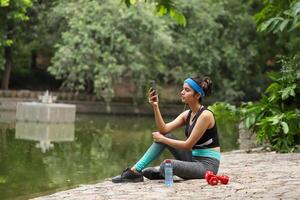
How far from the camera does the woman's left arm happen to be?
23.1 ft

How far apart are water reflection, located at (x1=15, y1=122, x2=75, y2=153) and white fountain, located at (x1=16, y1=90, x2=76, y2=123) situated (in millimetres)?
345

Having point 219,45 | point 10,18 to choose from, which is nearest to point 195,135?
point 10,18

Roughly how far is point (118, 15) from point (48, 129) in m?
11.0

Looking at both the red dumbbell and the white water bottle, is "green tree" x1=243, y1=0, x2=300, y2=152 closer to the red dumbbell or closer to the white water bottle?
the red dumbbell

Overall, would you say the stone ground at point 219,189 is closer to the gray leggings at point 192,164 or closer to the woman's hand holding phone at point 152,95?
the gray leggings at point 192,164

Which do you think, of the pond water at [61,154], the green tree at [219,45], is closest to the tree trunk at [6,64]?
the green tree at [219,45]

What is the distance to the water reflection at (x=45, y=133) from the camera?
16292mm

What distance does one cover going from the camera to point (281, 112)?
11578 millimetres

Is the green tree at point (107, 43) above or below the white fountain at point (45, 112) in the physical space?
above

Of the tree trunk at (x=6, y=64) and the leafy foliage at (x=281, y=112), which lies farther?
the tree trunk at (x=6, y=64)

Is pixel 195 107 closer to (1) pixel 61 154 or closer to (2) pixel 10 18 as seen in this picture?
(1) pixel 61 154

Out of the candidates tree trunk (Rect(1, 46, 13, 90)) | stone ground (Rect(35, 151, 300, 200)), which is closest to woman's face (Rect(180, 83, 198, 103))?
stone ground (Rect(35, 151, 300, 200))

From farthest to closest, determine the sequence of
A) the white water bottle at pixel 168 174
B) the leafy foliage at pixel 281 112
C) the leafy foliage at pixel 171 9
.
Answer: the leafy foliage at pixel 281 112
the white water bottle at pixel 168 174
the leafy foliage at pixel 171 9

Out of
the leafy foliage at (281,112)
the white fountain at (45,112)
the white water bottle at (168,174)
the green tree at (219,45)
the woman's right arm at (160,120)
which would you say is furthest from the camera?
the green tree at (219,45)
